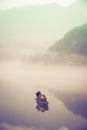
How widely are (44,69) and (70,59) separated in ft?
0.60

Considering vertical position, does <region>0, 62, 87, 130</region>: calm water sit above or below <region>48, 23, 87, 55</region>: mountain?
below

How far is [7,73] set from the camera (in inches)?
65.8

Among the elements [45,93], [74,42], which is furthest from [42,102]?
[74,42]

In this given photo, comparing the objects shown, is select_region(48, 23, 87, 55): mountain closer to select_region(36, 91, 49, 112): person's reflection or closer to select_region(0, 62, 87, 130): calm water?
select_region(0, 62, 87, 130): calm water

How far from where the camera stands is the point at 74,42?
164cm

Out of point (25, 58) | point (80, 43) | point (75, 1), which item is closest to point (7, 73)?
point (25, 58)

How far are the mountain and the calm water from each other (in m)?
0.11

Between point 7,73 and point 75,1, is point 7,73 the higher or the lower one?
the lower one

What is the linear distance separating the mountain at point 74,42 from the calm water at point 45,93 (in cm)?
11

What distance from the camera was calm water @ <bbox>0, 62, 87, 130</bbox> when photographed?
162cm

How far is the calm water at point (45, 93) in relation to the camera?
1.62 meters

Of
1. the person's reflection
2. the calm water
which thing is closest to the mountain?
the calm water

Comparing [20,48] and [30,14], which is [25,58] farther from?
[30,14]

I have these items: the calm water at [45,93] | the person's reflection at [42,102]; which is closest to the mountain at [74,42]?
the calm water at [45,93]
